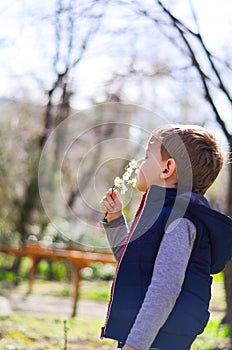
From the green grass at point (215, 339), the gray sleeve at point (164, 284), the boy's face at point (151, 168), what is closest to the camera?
the gray sleeve at point (164, 284)

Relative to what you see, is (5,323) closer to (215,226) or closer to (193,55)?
(193,55)

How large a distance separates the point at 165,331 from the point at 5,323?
5438 millimetres

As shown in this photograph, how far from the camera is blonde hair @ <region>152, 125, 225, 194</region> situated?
247 cm

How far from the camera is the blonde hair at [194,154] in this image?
97.4 inches

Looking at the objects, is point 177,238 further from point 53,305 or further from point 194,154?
point 53,305

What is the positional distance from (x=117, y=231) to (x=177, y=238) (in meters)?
0.55

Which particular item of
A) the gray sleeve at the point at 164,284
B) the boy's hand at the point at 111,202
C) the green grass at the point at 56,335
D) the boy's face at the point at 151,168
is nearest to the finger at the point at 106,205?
the boy's hand at the point at 111,202

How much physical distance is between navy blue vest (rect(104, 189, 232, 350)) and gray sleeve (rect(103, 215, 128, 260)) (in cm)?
36

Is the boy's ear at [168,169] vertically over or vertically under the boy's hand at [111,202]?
over

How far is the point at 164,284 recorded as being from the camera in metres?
2.32

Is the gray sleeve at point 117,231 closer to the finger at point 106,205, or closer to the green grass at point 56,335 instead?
the finger at point 106,205

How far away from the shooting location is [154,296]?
7.59 feet

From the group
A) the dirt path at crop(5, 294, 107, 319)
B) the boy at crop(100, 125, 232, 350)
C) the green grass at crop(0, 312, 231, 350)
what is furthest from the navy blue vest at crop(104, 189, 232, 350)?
the dirt path at crop(5, 294, 107, 319)

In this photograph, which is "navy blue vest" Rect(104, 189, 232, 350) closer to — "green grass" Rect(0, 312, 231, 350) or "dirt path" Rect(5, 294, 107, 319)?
"green grass" Rect(0, 312, 231, 350)
